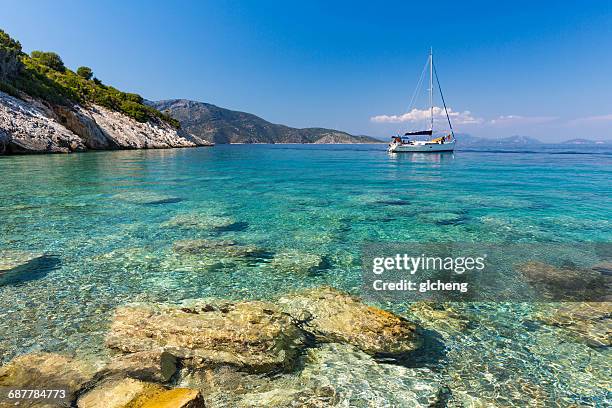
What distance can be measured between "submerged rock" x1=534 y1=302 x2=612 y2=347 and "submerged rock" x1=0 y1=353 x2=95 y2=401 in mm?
8348

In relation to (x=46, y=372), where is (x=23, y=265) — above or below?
above

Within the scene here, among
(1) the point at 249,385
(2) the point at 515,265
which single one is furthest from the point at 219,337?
(2) the point at 515,265

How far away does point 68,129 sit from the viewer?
206 feet

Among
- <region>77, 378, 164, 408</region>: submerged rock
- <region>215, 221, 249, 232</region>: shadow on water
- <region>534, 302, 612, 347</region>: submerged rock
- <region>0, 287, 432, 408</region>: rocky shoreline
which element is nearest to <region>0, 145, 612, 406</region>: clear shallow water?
<region>215, 221, 249, 232</region>: shadow on water

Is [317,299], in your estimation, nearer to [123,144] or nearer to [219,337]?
[219,337]

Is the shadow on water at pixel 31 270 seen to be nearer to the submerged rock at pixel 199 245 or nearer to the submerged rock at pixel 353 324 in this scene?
the submerged rock at pixel 199 245

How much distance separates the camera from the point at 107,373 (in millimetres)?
4777

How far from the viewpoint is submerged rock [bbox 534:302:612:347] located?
6.24m

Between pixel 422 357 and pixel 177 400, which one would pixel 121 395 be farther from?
pixel 422 357

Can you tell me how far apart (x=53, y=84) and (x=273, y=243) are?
8018 centimetres

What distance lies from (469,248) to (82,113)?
3120 inches

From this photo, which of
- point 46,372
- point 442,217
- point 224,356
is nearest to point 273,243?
point 224,356

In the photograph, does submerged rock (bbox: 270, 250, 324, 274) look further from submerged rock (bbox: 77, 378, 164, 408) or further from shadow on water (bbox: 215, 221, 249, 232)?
submerged rock (bbox: 77, 378, 164, 408)

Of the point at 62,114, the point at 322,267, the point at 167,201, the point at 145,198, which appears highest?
the point at 62,114
